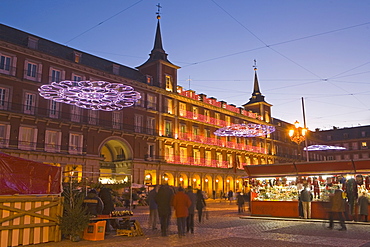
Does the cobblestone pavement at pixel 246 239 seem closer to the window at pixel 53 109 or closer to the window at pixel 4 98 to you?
the window at pixel 4 98

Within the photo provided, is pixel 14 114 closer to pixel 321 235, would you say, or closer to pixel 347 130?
pixel 321 235

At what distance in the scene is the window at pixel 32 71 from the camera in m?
26.9

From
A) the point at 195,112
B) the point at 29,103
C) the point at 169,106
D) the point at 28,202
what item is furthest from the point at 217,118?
the point at 28,202

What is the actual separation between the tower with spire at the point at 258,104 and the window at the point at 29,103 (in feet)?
118

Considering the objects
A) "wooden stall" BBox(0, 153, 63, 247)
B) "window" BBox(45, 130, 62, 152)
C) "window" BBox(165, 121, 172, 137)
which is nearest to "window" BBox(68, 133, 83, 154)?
"window" BBox(45, 130, 62, 152)

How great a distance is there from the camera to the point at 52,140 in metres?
28.0

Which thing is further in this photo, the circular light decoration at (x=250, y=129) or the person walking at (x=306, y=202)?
the circular light decoration at (x=250, y=129)

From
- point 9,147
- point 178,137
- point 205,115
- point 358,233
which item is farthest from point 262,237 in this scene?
point 205,115

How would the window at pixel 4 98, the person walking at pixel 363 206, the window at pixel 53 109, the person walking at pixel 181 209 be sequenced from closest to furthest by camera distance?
the person walking at pixel 181 209
the person walking at pixel 363 206
the window at pixel 4 98
the window at pixel 53 109

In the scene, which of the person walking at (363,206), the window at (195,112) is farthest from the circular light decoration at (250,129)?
the person walking at (363,206)

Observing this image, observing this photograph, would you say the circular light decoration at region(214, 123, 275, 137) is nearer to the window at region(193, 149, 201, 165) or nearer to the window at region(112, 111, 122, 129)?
the window at region(193, 149, 201, 165)

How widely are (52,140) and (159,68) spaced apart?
1479cm

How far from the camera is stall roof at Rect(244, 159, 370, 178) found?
14.7 meters

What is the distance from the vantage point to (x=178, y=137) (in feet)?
129
